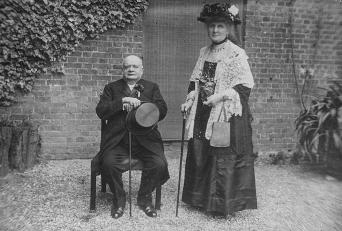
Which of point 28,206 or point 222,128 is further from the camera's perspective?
point 28,206

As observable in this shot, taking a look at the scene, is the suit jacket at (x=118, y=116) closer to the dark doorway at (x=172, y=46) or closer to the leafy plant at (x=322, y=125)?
the dark doorway at (x=172, y=46)

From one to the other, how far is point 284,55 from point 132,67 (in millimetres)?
3400

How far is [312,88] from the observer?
6.64 meters

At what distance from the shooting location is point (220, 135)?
12.1 feet

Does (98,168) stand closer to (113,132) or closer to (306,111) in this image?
(113,132)

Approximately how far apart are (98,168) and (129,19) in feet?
8.95

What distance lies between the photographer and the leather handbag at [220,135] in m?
3.69

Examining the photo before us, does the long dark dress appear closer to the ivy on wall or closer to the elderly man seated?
the elderly man seated

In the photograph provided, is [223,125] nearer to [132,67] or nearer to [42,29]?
[132,67]

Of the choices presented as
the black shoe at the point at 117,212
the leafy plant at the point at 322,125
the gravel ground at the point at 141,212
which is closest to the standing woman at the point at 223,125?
the gravel ground at the point at 141,212

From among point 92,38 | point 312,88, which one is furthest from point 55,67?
point 312,88

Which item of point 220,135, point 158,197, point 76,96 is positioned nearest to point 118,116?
point 158,197

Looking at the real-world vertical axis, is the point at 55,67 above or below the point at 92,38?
below

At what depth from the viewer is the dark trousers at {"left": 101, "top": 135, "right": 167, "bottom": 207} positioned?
385 cm
